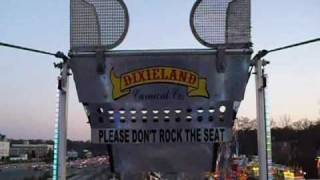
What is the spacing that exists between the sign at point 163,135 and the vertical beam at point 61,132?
23cm

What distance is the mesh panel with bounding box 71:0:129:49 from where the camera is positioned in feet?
13.6

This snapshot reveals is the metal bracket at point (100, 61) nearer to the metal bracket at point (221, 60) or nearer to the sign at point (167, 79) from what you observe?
the sign at point (167, 79)

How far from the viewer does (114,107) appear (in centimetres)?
434

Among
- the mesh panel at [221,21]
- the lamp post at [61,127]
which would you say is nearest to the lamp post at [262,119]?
the mesh panel at [221,21]

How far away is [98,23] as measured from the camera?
4.14 m

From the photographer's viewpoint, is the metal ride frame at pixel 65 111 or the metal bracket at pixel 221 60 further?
the metal ride frame at pixel 65 111

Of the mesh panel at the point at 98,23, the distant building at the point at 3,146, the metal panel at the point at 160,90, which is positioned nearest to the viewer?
the mesh panel at the point at 98,23

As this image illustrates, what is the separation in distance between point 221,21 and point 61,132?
1377 mm

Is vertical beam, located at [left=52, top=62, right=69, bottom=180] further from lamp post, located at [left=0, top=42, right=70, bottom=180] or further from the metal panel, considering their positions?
the metal panel

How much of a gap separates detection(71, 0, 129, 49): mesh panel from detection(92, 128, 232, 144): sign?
0.64 metres

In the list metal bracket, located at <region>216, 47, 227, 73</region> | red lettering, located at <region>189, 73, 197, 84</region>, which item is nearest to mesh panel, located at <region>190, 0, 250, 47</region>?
metal bracket, located at <region>216, 47, 227, 73</region>

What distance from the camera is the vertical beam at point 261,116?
14.4 ft

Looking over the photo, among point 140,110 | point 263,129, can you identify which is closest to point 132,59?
point 140,110

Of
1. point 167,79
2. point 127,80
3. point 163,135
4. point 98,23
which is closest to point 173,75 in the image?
point 167,79
